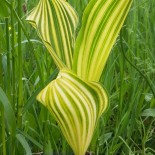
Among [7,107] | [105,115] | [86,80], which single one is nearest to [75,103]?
[86,80]

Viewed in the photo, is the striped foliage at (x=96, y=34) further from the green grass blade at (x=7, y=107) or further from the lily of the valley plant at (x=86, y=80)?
the green grass blade at (x=7, y=107)

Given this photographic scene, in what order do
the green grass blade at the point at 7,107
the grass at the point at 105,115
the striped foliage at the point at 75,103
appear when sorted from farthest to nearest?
the grass at the point at 105,115
the green grass blade at the point at 7,107
the striped foliage at the point at 75,103

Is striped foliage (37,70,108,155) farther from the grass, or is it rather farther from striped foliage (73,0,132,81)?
the grass

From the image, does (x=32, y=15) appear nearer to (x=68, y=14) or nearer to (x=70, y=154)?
(x=68, y=14)

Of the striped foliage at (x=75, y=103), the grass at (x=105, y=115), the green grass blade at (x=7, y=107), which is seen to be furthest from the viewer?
the grass at (x=105, y=115)

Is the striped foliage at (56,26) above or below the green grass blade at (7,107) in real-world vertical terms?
above

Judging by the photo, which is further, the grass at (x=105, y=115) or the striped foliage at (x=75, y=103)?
the grass at (x=105, y=115)

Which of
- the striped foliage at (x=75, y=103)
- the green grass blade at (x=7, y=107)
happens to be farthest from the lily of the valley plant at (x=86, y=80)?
the green grass blade at (x=7, y=107)

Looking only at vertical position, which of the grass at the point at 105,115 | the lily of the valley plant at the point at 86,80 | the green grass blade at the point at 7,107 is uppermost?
the lily of the valley plant at the point at 86,80
